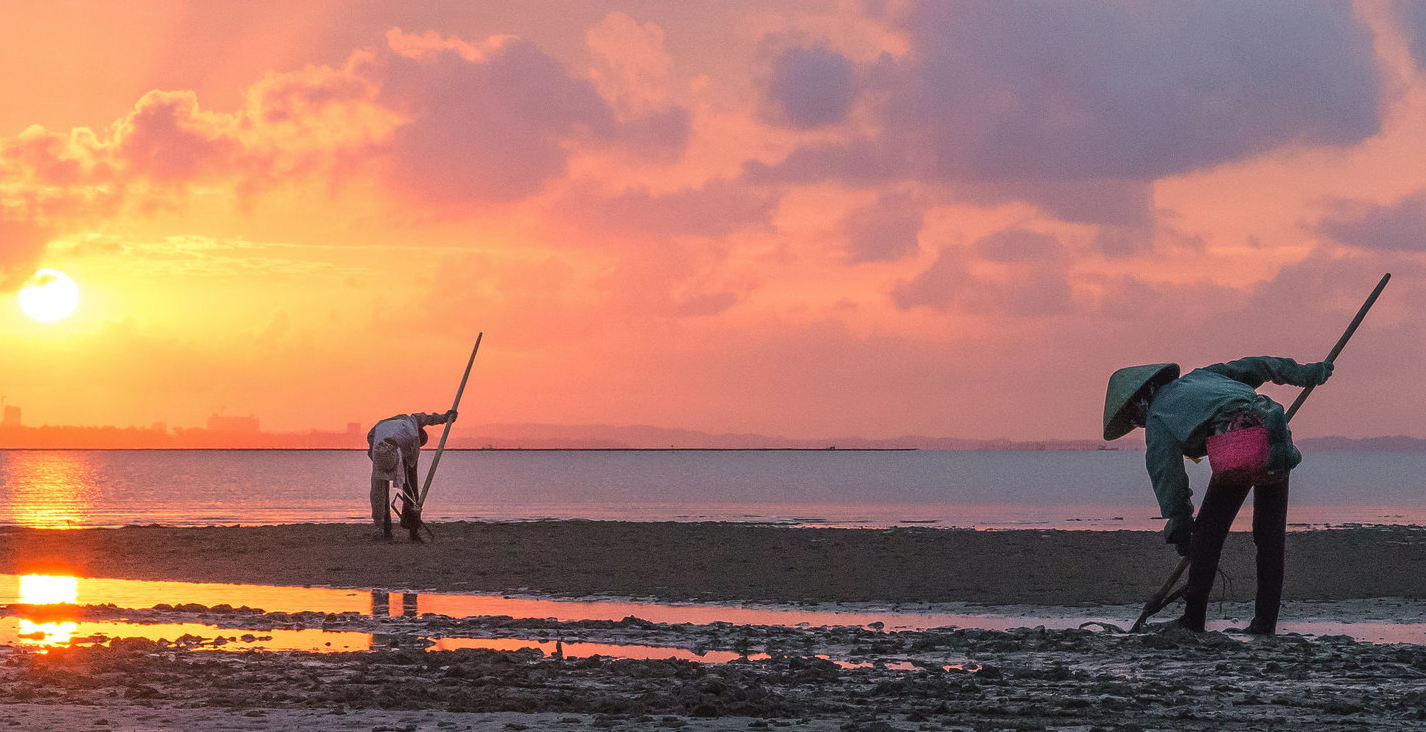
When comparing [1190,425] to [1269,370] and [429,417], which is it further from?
[429,417]

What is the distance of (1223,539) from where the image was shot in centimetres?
977

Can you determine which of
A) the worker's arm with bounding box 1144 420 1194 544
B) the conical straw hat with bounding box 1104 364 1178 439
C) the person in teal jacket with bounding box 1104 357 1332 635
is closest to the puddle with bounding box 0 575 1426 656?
the person in teal jacket with bounding box 1104 357 1332 635

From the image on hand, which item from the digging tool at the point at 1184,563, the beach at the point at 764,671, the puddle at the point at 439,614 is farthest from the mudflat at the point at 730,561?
the digging tool at the point at 1184,563

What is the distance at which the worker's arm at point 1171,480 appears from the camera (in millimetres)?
9664

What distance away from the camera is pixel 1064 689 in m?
7.52

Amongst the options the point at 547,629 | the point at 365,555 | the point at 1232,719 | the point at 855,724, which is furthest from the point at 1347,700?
the point at 365,555

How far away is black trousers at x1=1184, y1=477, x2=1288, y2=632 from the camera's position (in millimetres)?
9820

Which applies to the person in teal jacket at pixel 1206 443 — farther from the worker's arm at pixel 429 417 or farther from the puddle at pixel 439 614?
the worker's arm at pixel 429 417

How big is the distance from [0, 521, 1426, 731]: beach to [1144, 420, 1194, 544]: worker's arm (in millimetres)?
775

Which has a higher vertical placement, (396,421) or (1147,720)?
(396,421)

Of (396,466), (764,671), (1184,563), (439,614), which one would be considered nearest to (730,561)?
(396,466)

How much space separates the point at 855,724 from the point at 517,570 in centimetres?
1127

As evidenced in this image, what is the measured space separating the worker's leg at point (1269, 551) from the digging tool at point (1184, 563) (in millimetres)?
545

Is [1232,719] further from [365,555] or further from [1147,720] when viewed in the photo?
[365,555]
